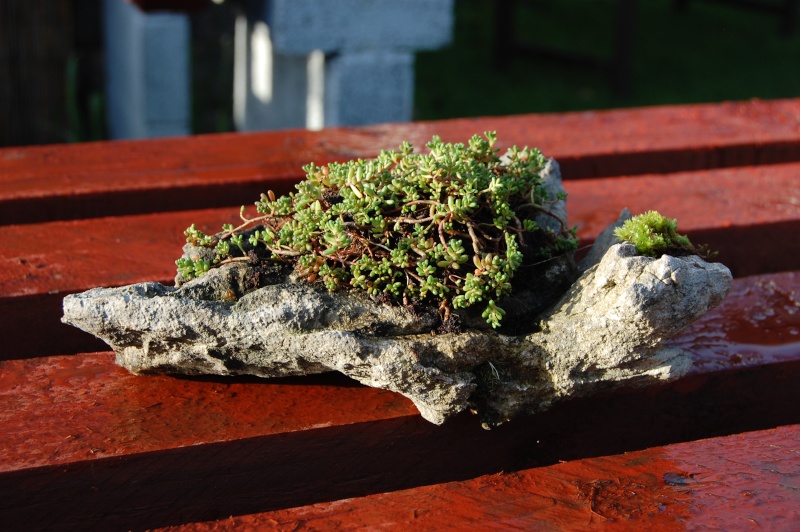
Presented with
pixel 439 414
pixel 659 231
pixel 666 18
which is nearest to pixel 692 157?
pixel 659 231

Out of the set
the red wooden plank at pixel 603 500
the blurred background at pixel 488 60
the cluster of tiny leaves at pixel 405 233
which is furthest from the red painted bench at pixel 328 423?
the blurred background at pixel 488 60

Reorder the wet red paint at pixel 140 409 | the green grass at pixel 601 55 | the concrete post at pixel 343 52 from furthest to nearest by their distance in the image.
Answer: the green grass at pixel 601 55
the concrete post at pixel 343 52
the wet red paint at pixel 140 409

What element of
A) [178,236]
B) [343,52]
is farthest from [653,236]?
[343,52]

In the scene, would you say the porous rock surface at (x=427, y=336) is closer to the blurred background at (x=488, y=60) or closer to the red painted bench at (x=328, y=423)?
the red painted bench at (x=328, y=423)

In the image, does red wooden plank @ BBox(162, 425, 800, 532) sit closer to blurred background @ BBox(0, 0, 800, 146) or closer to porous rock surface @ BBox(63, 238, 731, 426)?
porous rock surface @ BBox(63, 238, 731, 426)

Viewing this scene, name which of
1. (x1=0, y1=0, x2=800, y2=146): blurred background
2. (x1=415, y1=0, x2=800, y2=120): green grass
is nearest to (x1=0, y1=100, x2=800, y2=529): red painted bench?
(x1=0, y1=0, x2=800, y2=146): blurred background

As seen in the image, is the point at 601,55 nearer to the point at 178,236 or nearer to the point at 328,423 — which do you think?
the point at 178,236

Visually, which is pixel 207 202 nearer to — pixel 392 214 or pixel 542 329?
pixel 392 214
